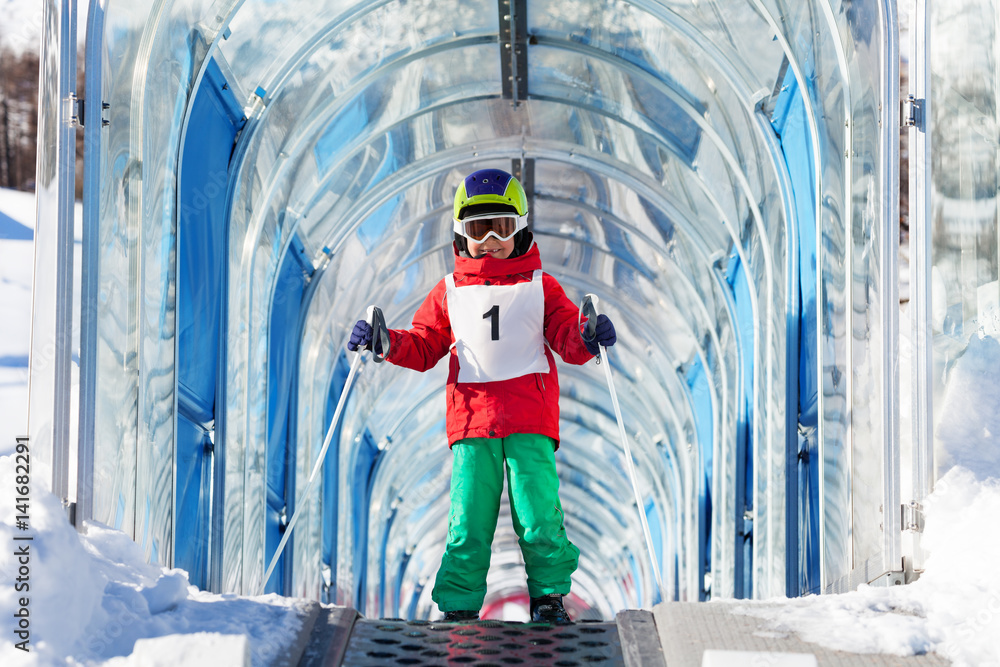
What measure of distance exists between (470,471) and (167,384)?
151 cm

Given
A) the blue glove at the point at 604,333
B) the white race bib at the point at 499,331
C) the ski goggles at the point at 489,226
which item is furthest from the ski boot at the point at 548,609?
the ski goggles at the point at 489,226

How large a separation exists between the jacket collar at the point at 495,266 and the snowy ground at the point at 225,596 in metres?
1.73

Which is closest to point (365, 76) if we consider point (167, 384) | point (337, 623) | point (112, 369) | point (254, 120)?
point (254, 120)

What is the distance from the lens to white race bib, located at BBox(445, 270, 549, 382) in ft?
14.8

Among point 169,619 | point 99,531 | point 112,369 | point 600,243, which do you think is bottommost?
point 169,619

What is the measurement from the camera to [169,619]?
122 inches

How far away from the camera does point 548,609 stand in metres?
4.30

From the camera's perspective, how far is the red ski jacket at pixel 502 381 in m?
4.46

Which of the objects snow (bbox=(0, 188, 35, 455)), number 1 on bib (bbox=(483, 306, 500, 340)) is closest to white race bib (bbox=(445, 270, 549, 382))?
number 1 on bib (bbox=(483, 306, 500, 340))

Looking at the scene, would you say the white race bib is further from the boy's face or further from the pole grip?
the pole grip

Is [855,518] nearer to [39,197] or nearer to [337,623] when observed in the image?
[337,623]

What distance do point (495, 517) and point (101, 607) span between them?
1.82 metres

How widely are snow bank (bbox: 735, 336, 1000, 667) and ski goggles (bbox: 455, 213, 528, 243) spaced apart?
185 cm

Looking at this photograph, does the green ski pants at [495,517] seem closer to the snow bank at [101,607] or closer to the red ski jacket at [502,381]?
the red ski jacket at [502,381]
